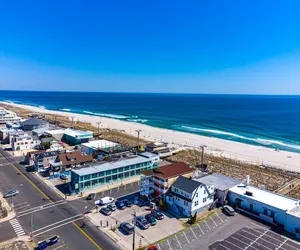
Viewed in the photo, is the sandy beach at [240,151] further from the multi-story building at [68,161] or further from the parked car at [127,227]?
the parked car at [127,227]

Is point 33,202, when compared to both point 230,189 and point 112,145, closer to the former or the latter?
point 112,145

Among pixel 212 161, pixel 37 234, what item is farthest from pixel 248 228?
pixel 212 161

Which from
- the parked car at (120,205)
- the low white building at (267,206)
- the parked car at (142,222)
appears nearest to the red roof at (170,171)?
the parked car at (120,205)

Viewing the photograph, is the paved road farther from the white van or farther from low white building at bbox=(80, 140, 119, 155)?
low white building at bbox=(80, 140, 119, 155)

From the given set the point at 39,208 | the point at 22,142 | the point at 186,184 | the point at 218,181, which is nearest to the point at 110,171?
the point at 39,208

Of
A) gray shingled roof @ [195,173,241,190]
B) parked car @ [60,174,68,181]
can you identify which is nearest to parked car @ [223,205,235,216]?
gray shingled roof @ [195,173,241,190]
